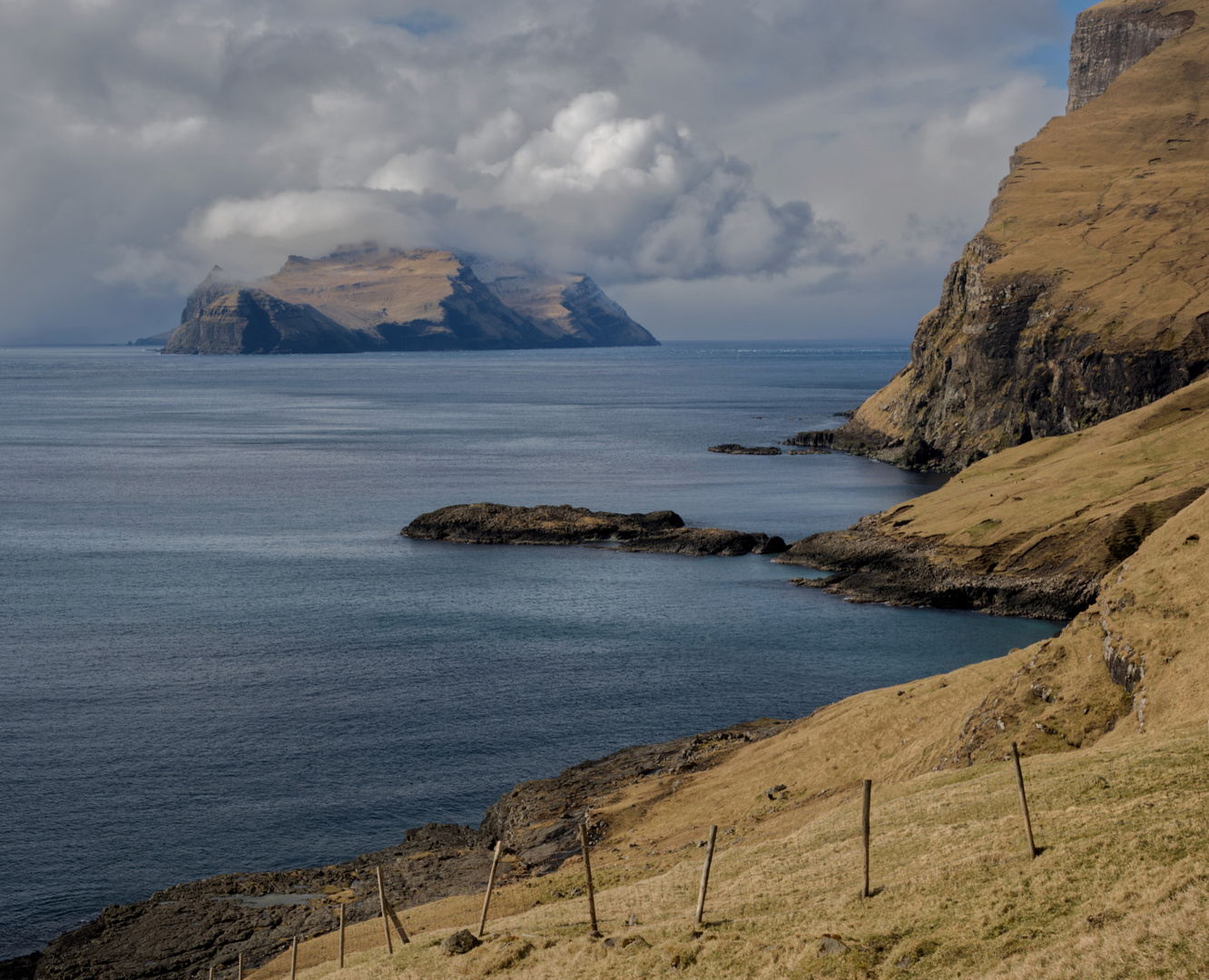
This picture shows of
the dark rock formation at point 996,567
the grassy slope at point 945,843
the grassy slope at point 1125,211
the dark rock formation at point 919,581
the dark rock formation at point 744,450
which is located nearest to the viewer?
the grassy slope at point 945,843

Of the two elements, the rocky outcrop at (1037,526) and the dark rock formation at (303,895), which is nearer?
the dark rock formation at (303,895)

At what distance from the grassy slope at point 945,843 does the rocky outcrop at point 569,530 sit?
53641mm

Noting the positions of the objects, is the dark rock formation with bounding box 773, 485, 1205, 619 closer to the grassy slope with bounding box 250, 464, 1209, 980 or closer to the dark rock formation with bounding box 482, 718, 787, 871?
the dark rock formation with bounding box 482, 718, 787, 871

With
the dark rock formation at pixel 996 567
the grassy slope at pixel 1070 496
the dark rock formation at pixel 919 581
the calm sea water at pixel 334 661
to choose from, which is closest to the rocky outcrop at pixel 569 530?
the calm sea water at pixel 334 661

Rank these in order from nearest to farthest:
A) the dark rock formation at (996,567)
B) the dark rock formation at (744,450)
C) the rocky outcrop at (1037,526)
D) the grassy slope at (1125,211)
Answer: the dark rock formation at (996,567) < the rocky outcrop at (1037,526) < the grassy slope at (1125,211) < the dark rock formation at (744,450)

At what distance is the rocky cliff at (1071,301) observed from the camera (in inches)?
5192

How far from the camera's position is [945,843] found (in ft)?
78.5

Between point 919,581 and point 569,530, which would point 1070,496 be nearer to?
point 919,581

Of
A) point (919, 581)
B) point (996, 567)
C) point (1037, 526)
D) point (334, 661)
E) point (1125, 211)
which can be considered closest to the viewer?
point (334, 661)

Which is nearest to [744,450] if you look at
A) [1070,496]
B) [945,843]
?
[1070,496]

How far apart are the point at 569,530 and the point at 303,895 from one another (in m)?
69.7

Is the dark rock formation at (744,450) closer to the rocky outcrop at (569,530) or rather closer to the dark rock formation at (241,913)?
the rocky outcrop at (569,530)

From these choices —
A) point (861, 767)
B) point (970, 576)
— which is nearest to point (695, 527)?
point (970, 576)

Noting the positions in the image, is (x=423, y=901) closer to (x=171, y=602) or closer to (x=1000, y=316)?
(x=171, y=602)
